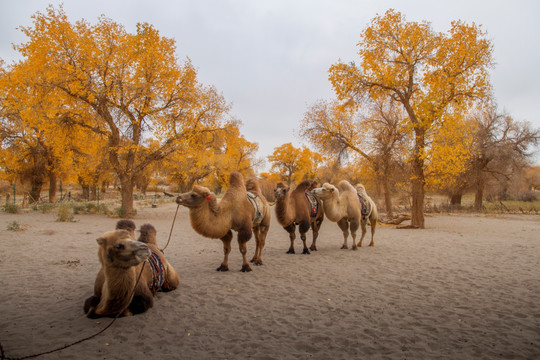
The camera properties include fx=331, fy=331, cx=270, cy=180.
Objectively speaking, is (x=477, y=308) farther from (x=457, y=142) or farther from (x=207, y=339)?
(x=457, y=142)

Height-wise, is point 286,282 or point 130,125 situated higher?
point 130,125

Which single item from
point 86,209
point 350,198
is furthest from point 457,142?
point 86,209

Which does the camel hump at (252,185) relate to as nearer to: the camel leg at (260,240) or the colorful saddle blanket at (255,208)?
the colorful saddle blanket at (255,208)

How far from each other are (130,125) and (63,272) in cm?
1226

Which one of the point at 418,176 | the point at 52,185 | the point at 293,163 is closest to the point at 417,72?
the point at 418,176

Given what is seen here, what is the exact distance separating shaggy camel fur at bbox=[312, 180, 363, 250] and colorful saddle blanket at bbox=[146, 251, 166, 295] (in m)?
4.82

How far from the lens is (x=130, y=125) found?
56.3ft

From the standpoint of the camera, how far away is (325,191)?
866 cm

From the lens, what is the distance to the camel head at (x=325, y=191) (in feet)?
28.3

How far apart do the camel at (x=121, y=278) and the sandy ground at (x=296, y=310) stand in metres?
0.16

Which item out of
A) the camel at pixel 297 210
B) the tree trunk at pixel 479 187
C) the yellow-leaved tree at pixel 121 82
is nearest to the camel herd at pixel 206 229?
the camel at pixel 297 210

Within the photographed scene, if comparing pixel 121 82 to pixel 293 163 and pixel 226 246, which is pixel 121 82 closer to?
pixel 226 246

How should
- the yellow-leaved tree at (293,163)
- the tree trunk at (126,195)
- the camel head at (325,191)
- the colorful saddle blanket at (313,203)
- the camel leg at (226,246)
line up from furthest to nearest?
1. the yellow-leaved tree at (293,163)
2. the tree trunk at (126,195)
3. the colorful saddle blanket at (313,203)
4. the camel head at (325,191)
5. the camel leg at (226,246)

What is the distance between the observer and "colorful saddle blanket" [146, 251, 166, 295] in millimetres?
4646
